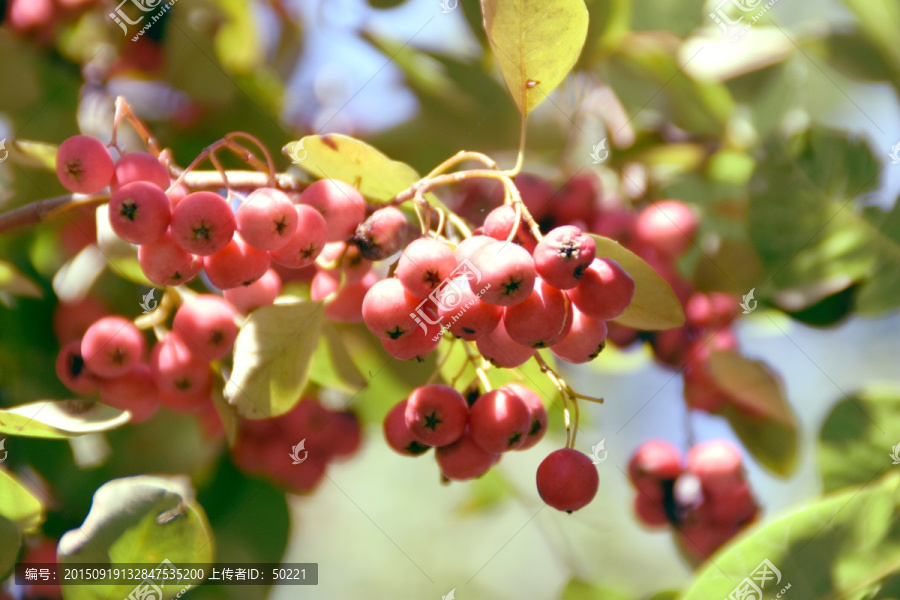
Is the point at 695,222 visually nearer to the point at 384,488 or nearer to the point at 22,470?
the point at 22,470

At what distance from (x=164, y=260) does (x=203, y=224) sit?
100 mm

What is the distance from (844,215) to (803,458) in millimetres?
555

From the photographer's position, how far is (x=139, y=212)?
100cm

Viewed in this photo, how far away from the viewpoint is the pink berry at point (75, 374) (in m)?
1.28

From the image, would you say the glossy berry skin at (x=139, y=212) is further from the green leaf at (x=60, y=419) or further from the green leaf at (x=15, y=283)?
the green leaf at (x=15, y=283)

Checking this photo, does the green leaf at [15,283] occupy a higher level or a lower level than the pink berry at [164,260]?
lower

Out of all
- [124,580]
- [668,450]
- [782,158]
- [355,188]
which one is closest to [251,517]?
[124,580]

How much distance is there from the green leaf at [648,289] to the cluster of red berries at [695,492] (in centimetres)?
64
